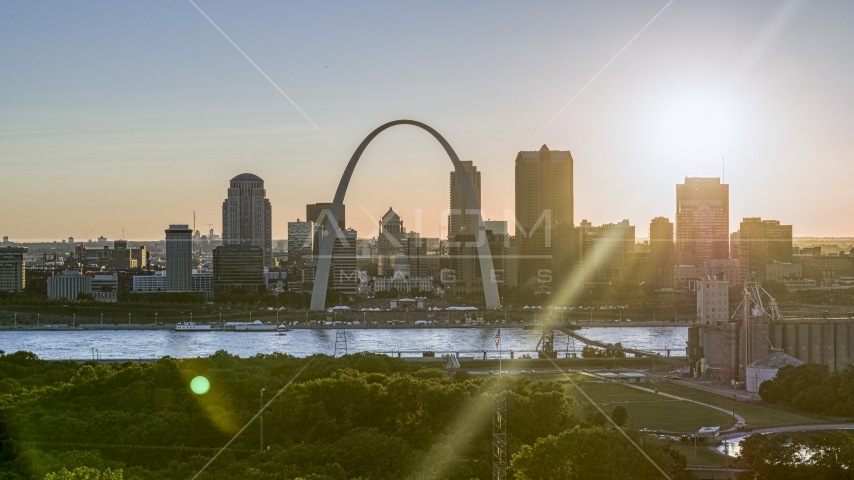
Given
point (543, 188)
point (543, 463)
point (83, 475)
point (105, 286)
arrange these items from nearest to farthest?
point (83, 475) < point (543, 463) < point (105, 286) < point (543, 188)

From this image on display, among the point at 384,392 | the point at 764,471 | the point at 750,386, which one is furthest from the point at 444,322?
the point at 764,471

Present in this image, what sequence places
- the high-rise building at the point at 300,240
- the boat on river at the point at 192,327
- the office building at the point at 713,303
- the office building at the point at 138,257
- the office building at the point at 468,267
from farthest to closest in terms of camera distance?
the office building at the point at 138,257
the high-rise building at the point at 300,240
the office building at the point at 468,267
the boat on river at the point at 192,327
the office building at the point at 713,303

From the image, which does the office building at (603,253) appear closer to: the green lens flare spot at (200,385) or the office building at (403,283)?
the office building at (403,283)

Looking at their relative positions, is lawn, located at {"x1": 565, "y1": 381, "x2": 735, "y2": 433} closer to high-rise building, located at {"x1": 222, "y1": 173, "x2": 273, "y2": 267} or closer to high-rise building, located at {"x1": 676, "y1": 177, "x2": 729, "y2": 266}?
high-rise building, located at {"x1": 676, "y1": 177, "x2": 729, "y2": 266}

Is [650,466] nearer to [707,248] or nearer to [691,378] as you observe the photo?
[691,378]

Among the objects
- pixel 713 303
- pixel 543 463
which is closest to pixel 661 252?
pixel 713 303

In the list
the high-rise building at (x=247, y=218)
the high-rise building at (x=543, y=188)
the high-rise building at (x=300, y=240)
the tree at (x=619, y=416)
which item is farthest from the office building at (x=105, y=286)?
the tree at (x=619, y=416)

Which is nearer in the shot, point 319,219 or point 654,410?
point 654,410

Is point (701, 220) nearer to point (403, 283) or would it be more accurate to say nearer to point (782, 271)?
point (782, 271)
